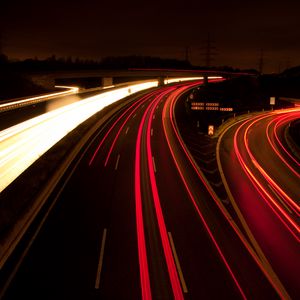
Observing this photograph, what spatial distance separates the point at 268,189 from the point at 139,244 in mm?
12008

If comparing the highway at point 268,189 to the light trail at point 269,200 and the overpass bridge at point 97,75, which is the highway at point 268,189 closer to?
the light trail at point 269,200

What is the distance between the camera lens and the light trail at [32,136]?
1905cm

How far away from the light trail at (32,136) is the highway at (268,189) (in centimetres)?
1428

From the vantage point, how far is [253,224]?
55.3ft

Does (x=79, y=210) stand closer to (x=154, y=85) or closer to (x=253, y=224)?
(x=253, y=224)

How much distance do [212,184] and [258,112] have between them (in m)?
37.3

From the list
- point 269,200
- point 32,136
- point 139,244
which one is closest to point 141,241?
point 139,244

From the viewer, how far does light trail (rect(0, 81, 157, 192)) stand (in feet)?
62.5

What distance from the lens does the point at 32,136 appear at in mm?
24047

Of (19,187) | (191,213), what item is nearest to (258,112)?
(191,213)

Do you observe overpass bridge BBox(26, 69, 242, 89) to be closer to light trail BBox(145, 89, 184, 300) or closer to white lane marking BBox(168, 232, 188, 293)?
light trail BBox(145, 89, 184, 300)

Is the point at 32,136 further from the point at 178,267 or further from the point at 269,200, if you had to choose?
the point at 269,200

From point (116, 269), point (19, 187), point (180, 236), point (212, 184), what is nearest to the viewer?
point (116, 269)

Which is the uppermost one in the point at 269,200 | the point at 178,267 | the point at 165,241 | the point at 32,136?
the point at 32,136
